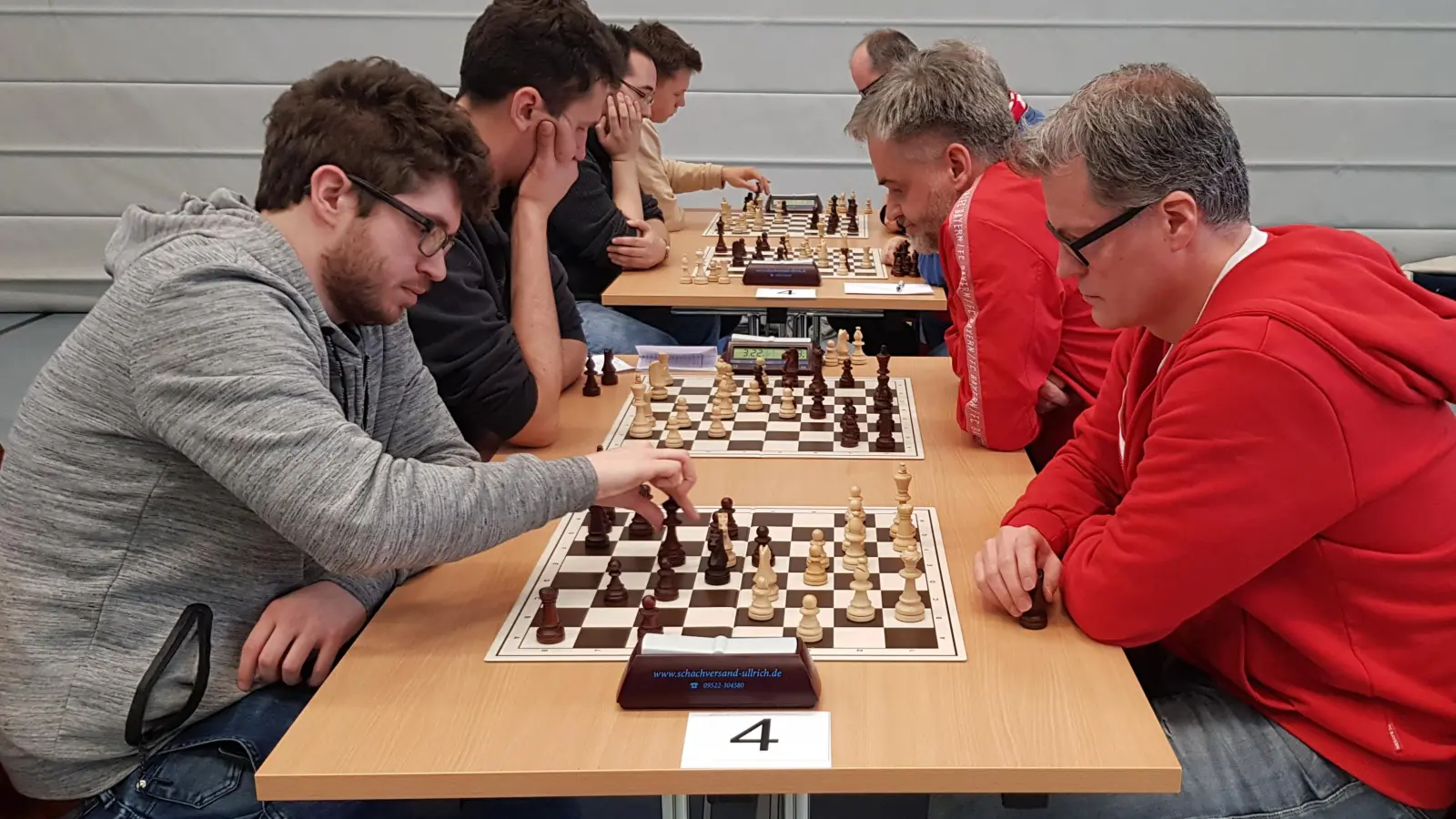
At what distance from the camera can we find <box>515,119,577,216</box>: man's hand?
2.77 meters

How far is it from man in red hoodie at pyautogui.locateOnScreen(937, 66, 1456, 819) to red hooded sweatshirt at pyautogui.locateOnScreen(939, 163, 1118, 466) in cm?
67

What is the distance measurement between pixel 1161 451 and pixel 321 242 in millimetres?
1242

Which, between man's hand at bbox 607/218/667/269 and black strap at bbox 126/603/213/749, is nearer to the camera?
black strap at bbox 126/603/213/749

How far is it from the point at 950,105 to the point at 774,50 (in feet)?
14.4

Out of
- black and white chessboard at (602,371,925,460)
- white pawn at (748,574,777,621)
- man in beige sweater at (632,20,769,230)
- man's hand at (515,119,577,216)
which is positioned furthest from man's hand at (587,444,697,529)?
man in beige sweater at (632,20,769,230)

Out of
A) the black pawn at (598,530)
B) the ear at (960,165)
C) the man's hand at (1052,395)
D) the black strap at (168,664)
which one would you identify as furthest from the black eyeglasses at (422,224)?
the man's hand at (1052,395)

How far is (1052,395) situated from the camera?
2.78 meters

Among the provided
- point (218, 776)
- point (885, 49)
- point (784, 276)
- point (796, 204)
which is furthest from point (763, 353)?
point (796, 204)

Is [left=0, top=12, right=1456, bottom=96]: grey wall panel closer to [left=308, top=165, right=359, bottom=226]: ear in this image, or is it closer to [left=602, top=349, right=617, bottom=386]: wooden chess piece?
[left=602, top=349, right=617, bottom=386]: wooden chess piece

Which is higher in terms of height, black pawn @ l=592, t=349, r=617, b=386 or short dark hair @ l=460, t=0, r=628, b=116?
short dark hair @ l=460, t=0, r=628, b=116

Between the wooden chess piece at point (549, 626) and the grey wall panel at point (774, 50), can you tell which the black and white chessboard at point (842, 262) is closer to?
the grey wall panel at point (774, 50)

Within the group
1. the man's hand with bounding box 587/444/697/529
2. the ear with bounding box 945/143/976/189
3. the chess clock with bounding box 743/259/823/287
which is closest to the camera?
the man's hand with bounding box 587/444/697/529

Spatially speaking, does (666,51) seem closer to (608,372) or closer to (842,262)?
(842,262)

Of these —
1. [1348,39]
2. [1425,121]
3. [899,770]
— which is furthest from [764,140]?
[899,770]
